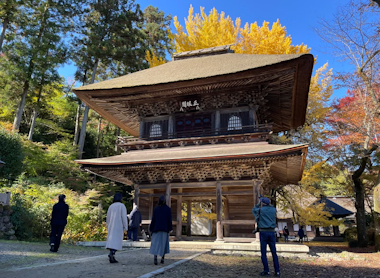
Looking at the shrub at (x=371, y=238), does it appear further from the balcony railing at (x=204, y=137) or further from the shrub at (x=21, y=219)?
the shrub at (x=21, y=219)

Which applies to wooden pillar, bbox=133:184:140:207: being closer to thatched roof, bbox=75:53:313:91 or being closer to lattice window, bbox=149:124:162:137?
lattice window, bbox=149:124:162:137

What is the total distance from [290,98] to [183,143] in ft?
16.9

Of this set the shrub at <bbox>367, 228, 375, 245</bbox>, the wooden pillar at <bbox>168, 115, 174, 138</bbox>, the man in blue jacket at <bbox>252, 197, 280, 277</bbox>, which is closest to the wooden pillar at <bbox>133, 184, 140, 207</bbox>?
the wooden pillar at <bbox>168, 115, 174, 138</bbox>

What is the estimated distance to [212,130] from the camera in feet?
37.9

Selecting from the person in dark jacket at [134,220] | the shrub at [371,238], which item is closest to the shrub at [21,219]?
the person in dark jacket at [134,220]

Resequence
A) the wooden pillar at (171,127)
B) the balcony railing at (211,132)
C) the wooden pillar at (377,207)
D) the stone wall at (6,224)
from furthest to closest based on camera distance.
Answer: the wooden pillar at (171,127) → the wooden pillar at (377,207) → the balcony railing at (211,132) → the stone wall at (6,224)

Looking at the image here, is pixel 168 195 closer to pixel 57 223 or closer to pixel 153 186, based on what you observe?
pixel 153 186

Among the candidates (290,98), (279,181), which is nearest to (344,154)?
(279,181)

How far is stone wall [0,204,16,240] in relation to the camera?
946cm

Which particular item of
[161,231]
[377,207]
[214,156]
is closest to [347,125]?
[377,207]

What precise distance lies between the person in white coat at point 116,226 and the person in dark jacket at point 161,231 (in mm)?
671

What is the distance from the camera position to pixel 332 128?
17047mm

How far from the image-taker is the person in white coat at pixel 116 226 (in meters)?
5.54

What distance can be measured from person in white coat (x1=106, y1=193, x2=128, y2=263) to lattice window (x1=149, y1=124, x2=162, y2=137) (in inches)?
278
